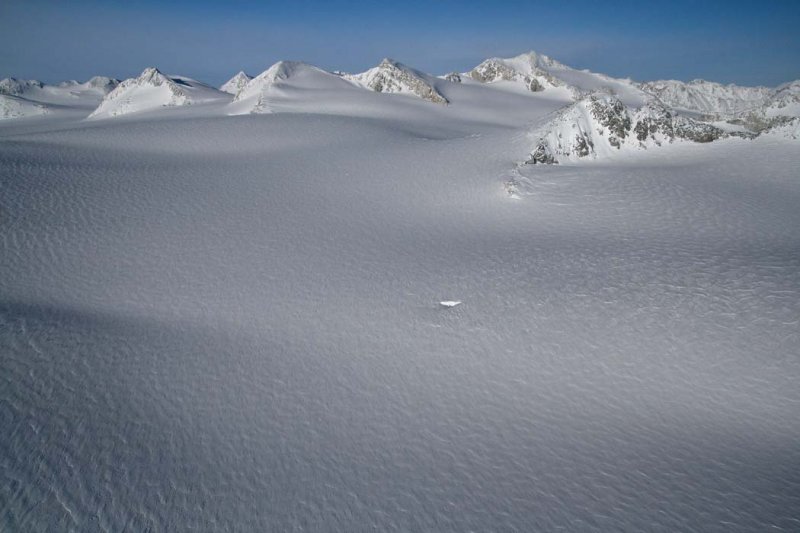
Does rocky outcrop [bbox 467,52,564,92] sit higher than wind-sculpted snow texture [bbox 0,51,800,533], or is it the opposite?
rocky outcrop [bbox 467,52,564,92]

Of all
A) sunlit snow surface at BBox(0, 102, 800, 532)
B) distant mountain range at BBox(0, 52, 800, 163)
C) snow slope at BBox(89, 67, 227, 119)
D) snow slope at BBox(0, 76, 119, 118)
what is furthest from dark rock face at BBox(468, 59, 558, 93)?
snow slope at BBox(0, 76, 119, 118)

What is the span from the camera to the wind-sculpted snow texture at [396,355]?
512cm

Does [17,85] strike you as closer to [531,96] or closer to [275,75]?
[275,75]

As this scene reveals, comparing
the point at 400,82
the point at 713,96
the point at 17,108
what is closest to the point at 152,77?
the point at 17,108

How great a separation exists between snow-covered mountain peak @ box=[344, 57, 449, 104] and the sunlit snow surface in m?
49.6

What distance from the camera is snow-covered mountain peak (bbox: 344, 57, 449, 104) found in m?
60.5

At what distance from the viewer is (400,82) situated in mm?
62938

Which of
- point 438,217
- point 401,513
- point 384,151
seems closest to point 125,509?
point 401,513

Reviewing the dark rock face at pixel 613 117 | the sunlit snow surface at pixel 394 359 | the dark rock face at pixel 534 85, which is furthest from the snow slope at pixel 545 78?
the sunlit snow surface at pixel 394 359

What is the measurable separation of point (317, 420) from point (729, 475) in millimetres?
5941

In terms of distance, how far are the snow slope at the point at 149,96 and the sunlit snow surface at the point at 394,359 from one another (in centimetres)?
8042

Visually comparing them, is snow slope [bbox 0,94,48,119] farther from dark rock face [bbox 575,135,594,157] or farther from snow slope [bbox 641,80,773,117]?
snow slope [bbox 641,80,773,117]

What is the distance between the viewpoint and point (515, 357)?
8102 mm

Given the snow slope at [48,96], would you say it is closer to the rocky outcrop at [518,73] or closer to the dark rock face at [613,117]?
the rocky outcrop at [518,73]
